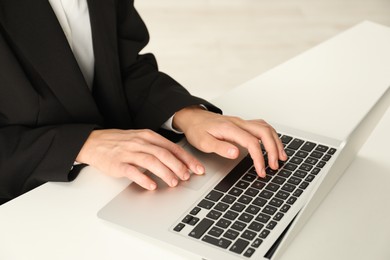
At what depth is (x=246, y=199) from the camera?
100 centimetres

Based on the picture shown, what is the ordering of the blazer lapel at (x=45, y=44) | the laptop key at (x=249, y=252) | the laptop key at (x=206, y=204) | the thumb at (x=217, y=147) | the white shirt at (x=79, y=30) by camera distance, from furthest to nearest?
1. the white shirt at (x=79, y=30)
2. the blazer lapel at (x=45, y=44)
3. the thumb at (x=217, y=147)
4. the laptop key at (x=206, y=204)
5. the laptop key at (x=249, y=252)

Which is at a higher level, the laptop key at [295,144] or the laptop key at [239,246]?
the laptop key at [239,246]

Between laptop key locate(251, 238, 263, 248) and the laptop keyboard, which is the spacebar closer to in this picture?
the laptop keyboard

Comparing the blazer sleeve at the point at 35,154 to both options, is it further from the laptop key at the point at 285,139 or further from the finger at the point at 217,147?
the laptop key at the point at 285,139

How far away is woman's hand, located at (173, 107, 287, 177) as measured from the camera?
108 cm

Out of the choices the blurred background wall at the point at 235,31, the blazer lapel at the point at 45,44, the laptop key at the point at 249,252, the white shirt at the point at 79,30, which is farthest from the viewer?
the blurred background wall at the point at 235,31

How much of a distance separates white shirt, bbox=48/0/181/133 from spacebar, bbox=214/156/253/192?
0.78 ft

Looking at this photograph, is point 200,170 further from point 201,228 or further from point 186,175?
point 201,228

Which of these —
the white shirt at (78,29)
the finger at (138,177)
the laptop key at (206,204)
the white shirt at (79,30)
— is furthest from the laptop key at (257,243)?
the white shirt at (78,29)

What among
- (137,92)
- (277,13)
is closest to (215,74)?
(277,13)

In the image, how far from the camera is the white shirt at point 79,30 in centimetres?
133

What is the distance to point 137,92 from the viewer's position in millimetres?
1469

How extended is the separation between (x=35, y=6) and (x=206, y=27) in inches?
118

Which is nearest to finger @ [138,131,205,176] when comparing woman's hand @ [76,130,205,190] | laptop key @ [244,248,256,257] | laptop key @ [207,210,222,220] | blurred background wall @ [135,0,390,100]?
woman's hand @ [76,130,205,190]
